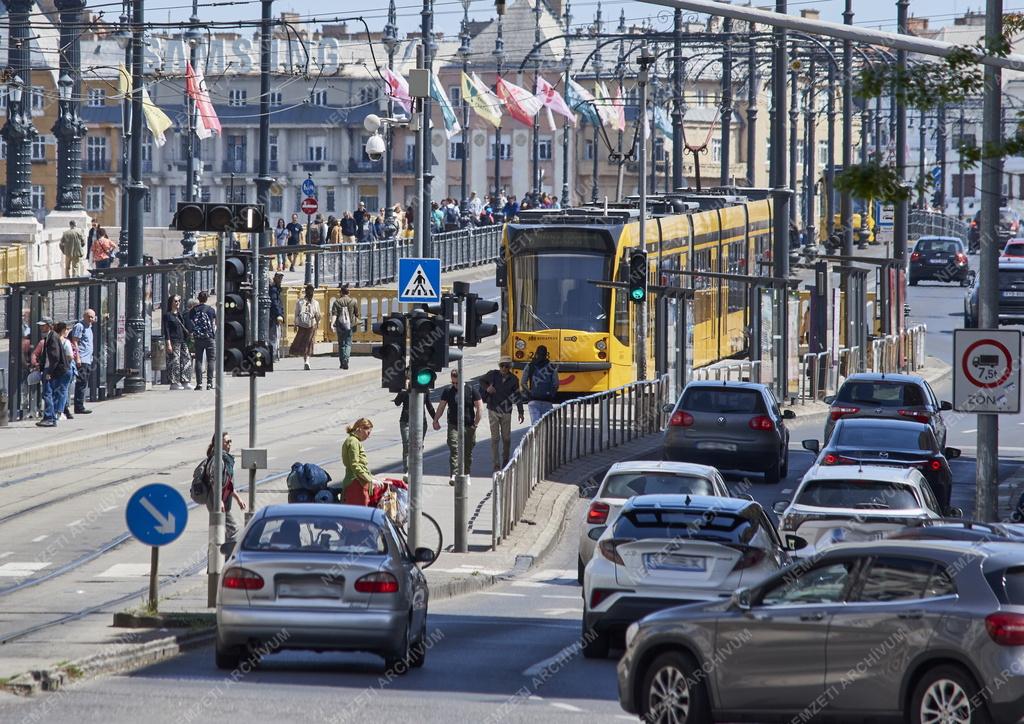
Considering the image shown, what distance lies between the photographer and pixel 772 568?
1536cm

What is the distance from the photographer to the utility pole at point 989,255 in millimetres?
18219

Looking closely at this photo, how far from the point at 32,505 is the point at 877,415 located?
12.9m

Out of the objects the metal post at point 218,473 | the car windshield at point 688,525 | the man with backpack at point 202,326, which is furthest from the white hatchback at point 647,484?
the man with backpack at point 202,326

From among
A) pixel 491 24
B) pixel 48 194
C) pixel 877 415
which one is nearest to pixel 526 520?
pixel 877 415

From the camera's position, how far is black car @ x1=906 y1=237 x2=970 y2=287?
7494 centimetres

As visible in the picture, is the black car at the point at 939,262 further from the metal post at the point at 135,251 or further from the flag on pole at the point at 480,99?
the metal post at the point at 135,251

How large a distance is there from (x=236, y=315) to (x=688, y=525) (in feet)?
20.1

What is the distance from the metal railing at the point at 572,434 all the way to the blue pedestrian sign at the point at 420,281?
234 cm

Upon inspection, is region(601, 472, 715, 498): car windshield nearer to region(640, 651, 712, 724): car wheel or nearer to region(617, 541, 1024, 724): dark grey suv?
region(617, 541, 1024, 724): dark grey suv

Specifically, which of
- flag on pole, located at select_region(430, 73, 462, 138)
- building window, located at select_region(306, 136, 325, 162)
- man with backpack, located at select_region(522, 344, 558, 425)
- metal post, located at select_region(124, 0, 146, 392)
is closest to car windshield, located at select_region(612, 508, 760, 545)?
man with backpack, located at select_region(522, 344, 558, 425)

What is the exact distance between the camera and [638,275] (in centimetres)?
3494

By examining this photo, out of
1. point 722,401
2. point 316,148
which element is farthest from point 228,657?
point 316,148

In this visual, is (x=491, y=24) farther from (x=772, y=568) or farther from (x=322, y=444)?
(x=772, y=568)

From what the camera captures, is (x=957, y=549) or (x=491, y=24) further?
(x=491, y=24)
